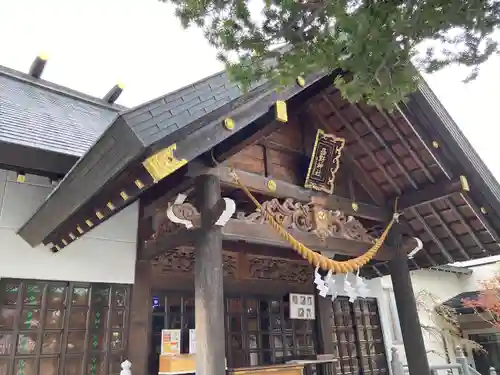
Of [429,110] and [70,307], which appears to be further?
[429,110]

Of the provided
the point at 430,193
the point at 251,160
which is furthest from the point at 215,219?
the point at 430,193

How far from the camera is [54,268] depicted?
453 cm

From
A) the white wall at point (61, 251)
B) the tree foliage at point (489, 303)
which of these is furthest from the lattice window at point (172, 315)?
the tree foliage at point (489, 303)

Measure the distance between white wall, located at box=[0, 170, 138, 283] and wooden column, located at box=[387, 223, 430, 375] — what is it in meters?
3.81

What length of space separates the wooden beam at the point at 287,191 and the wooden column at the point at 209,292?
17 centimetres

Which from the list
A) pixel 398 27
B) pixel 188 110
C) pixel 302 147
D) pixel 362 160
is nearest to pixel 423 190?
pixel 362 160

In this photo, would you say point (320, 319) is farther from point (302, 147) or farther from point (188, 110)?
point (188, 110)

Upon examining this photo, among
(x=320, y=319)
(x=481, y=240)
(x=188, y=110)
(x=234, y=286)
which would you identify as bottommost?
(x=320, y=319)

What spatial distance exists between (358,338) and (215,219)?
17.8ft

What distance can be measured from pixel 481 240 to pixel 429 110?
249 centimetres

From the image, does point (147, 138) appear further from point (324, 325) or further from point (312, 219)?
point (324, 325)

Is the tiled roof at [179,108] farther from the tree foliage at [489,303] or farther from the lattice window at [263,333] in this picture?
the tree foliage at [489,303]

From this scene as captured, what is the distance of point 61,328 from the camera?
173 inches

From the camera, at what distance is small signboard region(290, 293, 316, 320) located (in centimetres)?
646
